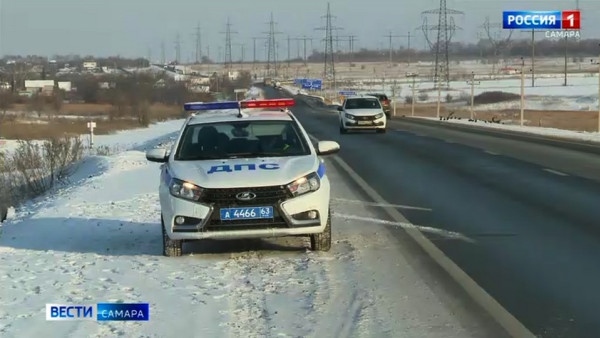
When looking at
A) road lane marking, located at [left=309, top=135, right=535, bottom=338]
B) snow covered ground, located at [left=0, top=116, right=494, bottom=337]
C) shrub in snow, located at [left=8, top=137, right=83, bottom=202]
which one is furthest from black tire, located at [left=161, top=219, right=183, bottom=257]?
shrub in snow, located at [left=8, top=137, right=83, bottom=202]

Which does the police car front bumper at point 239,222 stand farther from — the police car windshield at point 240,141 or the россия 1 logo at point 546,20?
the россия 1 logo at point 546,20

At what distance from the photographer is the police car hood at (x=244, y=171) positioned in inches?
340

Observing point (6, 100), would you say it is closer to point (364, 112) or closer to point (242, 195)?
point (364, 112)

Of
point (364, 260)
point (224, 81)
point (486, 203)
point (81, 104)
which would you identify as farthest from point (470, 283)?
point (224, 81)

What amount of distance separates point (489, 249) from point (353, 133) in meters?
30.0

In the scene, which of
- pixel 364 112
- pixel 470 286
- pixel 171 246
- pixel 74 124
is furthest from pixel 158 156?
pixel 74 124

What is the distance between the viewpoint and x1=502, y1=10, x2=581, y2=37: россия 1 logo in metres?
55.2

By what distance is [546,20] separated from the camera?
182 ft

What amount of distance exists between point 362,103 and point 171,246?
31192 mm

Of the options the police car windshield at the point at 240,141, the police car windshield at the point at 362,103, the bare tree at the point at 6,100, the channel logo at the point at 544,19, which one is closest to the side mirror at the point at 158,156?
the police car windshield at the point at 240,141

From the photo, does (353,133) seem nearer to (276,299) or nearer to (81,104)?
(276,299)

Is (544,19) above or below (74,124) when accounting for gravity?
above

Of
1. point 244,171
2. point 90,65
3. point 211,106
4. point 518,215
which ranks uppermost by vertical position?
point 90,65

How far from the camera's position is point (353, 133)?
39219 millimetres
